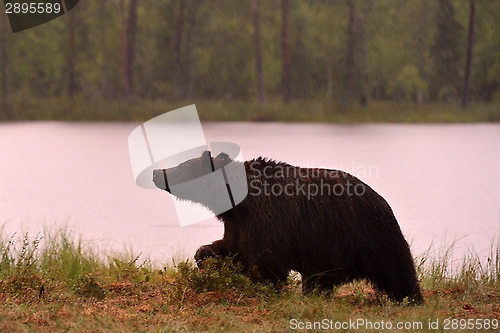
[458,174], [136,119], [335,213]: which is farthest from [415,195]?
[136,119]

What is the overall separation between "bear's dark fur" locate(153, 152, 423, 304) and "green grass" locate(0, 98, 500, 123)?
3015cm

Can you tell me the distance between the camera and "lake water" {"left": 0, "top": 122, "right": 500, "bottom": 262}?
13.7m

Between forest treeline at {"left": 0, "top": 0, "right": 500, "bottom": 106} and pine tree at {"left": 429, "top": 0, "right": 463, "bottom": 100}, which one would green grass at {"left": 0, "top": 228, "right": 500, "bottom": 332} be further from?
pine tree at {"left": 429, "top": 0, "right": 463, "bottom": 100}

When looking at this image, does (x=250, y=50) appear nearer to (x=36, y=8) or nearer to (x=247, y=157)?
(x=36, y=8)

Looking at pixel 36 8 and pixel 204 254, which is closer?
pixel 204 254

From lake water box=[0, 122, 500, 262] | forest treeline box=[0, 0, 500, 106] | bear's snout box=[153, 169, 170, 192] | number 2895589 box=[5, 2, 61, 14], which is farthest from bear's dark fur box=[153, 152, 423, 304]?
forest treeline box=[0, 0, 500, 106]

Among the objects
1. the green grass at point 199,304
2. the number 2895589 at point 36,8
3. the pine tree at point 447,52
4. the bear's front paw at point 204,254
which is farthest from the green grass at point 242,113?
the bear's front paw at point 204,254

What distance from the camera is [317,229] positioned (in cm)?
596

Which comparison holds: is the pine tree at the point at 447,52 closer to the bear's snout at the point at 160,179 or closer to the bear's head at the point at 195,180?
the bear's head at the point at 195,180

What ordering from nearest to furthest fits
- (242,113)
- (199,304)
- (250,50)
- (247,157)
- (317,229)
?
(199,304)
(317,229)
(247,157)
(242,113)
(250,50)

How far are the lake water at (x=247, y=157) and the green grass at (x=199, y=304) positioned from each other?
350 cm

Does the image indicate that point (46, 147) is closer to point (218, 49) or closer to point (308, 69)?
point (218, 49)

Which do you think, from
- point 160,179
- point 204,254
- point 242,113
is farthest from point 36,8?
point 204,254

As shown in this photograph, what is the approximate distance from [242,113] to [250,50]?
63.5ft
